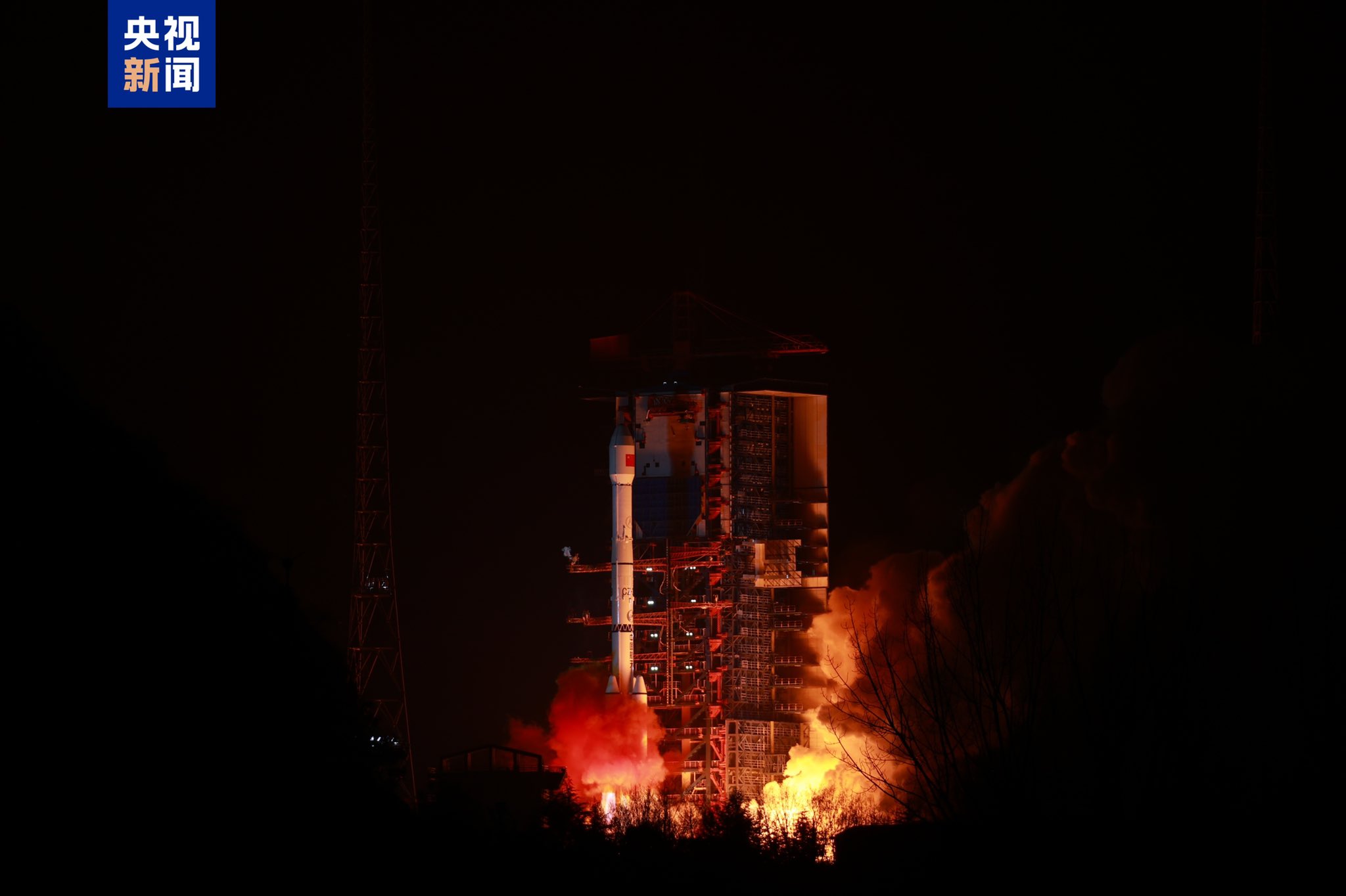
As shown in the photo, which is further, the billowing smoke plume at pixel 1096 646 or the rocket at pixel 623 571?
the rocket at pixel 623 571

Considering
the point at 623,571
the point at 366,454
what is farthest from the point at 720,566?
the point at 366,454

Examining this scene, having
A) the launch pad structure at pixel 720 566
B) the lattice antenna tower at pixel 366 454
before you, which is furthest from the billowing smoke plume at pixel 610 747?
the lattice antenna tower at pixel 366 454

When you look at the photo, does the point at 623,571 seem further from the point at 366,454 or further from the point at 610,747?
the point at 366,454

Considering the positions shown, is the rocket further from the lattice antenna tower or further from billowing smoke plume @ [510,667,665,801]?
the lattice antenna tower

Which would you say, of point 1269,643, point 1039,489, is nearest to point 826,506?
point 1039,489

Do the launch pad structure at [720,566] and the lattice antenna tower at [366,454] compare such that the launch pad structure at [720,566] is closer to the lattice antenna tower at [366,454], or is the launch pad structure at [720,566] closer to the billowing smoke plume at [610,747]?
the billowing smoke plume at [610,747]

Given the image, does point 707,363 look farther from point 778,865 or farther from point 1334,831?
→ point 1334,831
